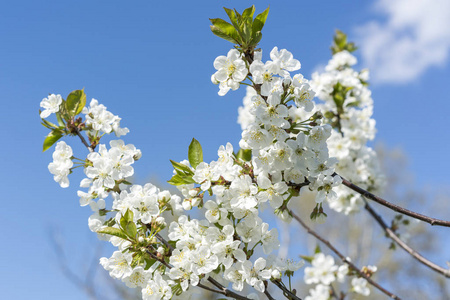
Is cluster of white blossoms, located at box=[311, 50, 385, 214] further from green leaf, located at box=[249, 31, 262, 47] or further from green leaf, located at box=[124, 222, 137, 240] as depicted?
green leaf, located at box=[124, 222, 137, 240]

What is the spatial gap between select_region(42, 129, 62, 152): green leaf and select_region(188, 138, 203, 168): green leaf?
29.7 inches

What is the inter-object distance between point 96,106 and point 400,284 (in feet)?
Result: 50.6

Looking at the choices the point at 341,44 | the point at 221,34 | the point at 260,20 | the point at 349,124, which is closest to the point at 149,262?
the point at 221,34

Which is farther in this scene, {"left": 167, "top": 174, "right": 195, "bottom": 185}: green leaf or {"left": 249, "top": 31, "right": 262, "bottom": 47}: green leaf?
{"left": 167, "top": 174, "right": 195, "bottom": 185}: green leaf

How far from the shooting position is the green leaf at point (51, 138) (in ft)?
6.18

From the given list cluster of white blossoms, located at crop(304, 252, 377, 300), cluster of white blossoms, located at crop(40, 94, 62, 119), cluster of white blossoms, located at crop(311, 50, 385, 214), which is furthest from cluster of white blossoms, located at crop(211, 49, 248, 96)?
cluster of white blossoms, located at crop(311, 50, 385, 214)

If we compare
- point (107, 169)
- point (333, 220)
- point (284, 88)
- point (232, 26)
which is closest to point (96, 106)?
point (107, 169)

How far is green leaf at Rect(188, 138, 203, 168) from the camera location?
1.62 meters

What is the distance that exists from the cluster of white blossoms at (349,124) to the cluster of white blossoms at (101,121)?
7.41 feet

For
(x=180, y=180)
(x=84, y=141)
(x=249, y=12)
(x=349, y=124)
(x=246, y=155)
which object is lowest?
(x=180, y=180)

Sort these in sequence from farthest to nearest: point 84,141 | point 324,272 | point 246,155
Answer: point 324,272 → point 84,141 → point 246,155

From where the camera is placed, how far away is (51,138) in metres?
1.89

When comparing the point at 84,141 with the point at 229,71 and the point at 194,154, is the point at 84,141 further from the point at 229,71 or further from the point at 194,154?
the point at 229,71

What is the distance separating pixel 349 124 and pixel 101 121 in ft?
9.04
